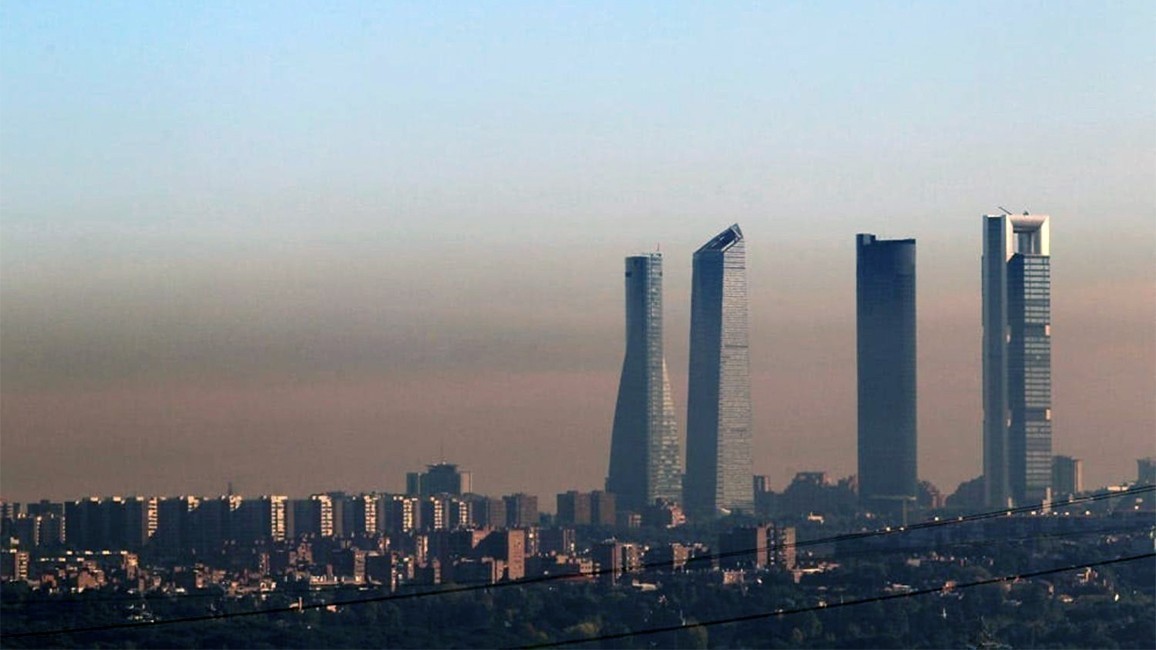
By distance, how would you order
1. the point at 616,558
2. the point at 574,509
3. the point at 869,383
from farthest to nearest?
1. the point at 869,383
2. the point at 574,509
3. the point at 616,558

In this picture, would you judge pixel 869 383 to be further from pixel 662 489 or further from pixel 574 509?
pixel 574 509

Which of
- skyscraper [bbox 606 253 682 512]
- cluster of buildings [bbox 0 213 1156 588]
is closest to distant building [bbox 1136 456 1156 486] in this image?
cluster of buildings [bbox 0 213 1156 588]

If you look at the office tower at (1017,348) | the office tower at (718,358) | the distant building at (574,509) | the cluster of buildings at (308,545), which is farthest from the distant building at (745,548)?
the office tower at (718,358)

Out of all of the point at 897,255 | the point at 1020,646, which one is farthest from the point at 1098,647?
the point at 897,255

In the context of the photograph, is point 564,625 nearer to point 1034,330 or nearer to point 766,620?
point 766,620

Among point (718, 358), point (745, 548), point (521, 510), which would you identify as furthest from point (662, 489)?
point (745, 548)
